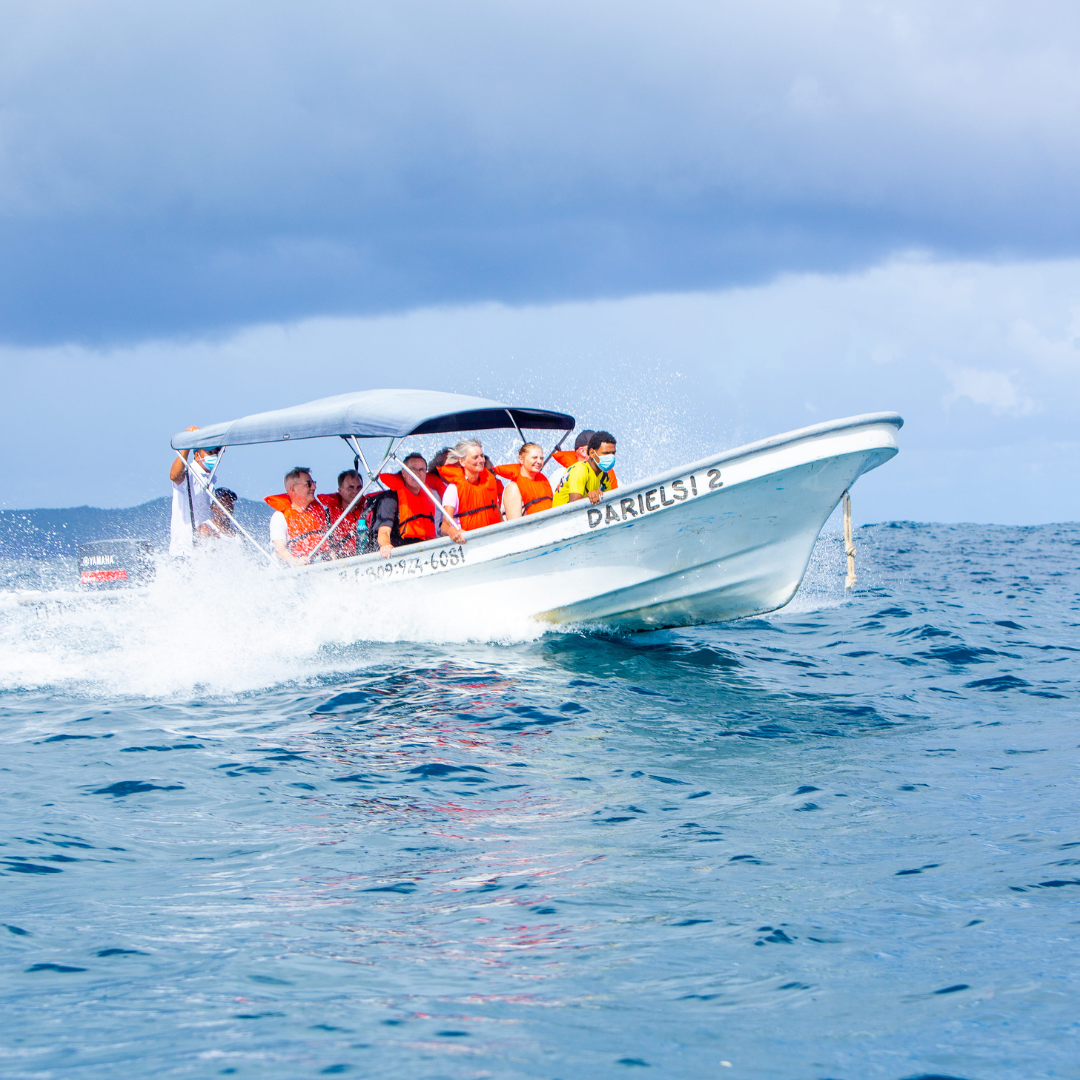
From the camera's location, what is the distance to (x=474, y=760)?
6.34 metres

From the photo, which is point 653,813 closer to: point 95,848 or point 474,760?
point 474,760

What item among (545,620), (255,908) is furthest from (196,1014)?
(545,620)

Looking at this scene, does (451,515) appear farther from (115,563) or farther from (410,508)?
(115,563)

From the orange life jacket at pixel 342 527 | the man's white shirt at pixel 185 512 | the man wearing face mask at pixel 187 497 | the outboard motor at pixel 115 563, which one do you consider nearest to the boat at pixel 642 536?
the orange life jacket at pixel 342 527

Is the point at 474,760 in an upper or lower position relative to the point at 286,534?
lower

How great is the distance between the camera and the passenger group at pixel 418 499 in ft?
32.0

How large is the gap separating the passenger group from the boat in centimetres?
34

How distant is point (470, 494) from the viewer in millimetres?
10141

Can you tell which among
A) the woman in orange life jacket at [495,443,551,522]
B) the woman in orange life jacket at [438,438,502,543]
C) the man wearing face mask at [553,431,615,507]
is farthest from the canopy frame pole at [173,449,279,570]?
the man wearing face mask at [553,431,615,507]

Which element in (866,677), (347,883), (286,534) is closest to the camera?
(347,883)

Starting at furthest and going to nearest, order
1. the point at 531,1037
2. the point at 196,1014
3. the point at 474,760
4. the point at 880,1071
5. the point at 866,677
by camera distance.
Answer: the point at 866,677 < the point at 474,760 < the point at 196,1014 < the point at 531,1037 < the point at 880,1071

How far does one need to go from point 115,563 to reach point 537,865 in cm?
969

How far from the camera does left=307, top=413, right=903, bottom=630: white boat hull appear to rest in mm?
8422

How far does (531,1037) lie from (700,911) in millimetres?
1185
